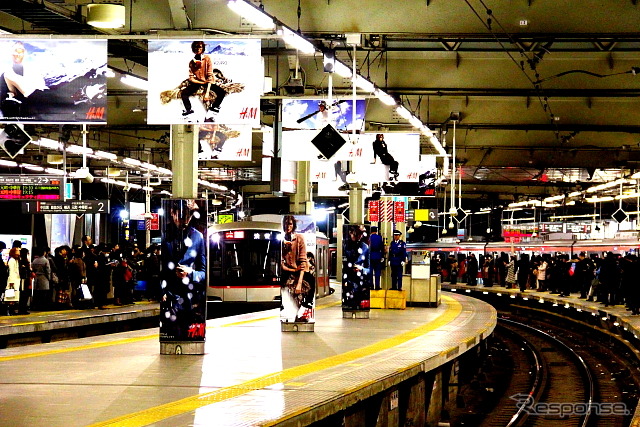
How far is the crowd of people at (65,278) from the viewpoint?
22.4 m

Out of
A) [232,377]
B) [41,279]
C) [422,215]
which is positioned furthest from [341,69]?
[422,215]

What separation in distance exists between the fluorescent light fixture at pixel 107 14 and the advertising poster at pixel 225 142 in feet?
26.5

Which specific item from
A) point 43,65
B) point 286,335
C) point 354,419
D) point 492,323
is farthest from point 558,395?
point 43,65

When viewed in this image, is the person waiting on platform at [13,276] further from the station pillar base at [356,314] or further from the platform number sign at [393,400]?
the platform number sign at [393,400]

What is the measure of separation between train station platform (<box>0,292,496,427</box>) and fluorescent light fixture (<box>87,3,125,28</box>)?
4198 mm

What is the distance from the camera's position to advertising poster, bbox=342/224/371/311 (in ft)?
72.4

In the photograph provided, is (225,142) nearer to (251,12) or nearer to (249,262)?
(249,262)

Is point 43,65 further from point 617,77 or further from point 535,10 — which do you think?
point 617,77

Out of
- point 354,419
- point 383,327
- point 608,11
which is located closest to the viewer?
point 354,419

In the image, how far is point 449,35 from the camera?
1755cm

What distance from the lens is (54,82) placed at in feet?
44.7

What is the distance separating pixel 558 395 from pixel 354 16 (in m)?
8.09

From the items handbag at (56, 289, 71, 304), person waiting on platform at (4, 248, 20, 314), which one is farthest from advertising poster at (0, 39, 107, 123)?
handbag at (56, 289, 71, 304)

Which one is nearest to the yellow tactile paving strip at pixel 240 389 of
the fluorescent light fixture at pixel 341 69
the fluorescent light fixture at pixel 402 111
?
the fluorescent light fixture at pixel 341 69
